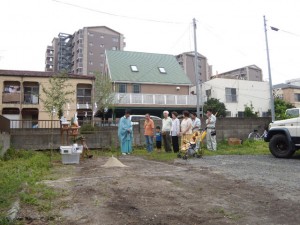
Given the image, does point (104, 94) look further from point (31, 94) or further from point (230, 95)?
point (230, 95)

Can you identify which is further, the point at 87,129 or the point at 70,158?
the point at 87,129

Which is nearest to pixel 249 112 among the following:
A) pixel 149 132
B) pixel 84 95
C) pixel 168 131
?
pixel 84 95

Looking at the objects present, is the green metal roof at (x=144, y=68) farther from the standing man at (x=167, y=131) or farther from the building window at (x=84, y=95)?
the standing man at (x=167, y=131)

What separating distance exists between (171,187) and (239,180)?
146 cm

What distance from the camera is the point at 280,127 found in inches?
360

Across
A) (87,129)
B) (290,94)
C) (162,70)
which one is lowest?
(87,129)

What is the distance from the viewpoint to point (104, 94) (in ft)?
78.8

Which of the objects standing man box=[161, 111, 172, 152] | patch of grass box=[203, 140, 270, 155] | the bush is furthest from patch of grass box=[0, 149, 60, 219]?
patch of grass box=[203, 140, 270, 155]

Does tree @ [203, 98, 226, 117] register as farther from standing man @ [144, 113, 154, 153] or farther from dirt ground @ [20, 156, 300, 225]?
dirt ground @ [20, 156, 300, 225]

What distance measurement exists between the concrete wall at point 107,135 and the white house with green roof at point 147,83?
40.3 ft

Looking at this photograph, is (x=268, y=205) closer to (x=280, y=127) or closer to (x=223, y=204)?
(x=223, y=204)

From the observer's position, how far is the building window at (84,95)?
2711cm

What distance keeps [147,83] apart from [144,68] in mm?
2468

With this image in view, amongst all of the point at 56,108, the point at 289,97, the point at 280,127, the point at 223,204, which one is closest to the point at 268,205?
the point at 223,204
